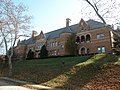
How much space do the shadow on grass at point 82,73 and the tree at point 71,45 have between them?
2016cm

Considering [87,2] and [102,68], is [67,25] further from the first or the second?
[102,68]

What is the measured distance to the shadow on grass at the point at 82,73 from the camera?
26156 millimetres

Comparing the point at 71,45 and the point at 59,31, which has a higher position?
the point at 59,31

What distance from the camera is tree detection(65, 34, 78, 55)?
5459cm

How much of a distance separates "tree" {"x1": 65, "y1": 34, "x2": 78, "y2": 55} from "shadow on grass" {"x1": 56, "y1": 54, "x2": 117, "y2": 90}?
20.2m

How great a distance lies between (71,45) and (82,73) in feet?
84.5

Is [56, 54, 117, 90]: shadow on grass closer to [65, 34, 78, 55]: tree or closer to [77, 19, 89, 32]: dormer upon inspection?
[77, 19, 89, 32]: dormer

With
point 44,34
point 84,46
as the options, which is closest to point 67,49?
point 84,46

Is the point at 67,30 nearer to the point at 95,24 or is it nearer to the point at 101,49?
the point at 95,24

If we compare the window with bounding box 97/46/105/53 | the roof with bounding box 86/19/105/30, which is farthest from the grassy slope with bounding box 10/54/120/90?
the roof with bounding box 86/19/105/30

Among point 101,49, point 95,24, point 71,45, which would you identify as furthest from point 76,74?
point 71,45

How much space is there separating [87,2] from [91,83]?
12.1 m

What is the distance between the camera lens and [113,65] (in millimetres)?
29125

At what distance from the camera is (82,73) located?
2958cm
